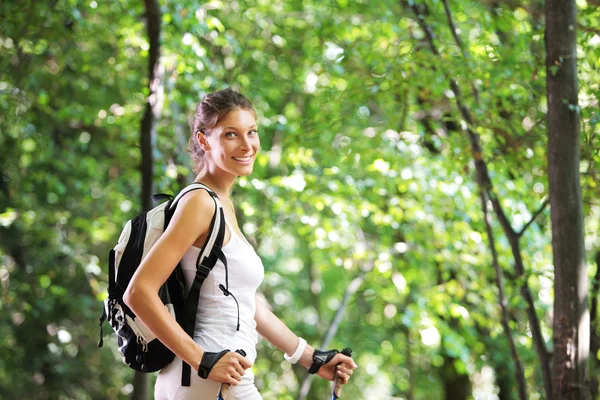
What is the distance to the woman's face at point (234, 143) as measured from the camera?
260cm

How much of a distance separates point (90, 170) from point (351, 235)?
10.2 ft

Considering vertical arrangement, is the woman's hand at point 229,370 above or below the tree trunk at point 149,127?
below

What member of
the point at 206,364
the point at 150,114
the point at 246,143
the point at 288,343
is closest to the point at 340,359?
the point at 288,343

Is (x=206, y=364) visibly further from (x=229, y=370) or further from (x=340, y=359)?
(x=340, y=359)

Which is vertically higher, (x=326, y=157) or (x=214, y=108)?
(x=326, y=157)

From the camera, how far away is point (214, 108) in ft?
8.68

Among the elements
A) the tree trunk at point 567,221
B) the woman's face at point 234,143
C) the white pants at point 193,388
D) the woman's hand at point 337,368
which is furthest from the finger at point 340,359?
the tree trunk at point 567,221

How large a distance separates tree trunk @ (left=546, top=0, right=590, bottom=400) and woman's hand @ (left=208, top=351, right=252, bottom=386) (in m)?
1.70

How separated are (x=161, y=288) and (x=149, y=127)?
289cm

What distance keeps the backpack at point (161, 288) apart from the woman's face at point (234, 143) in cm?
19

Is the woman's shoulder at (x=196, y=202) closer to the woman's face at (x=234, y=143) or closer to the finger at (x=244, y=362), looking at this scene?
the woman's face at (x=234, y=143)

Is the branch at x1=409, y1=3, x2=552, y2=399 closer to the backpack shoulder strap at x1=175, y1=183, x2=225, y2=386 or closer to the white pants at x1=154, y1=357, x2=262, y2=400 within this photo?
the white pants at x1=154, y1=357, x2=262, y2=400

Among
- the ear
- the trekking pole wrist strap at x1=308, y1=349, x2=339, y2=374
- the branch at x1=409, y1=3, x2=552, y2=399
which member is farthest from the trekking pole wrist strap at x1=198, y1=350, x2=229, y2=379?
the branch at x1=409, y1=3, x2=552, y2=399

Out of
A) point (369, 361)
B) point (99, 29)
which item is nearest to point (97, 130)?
point (99, 29)
